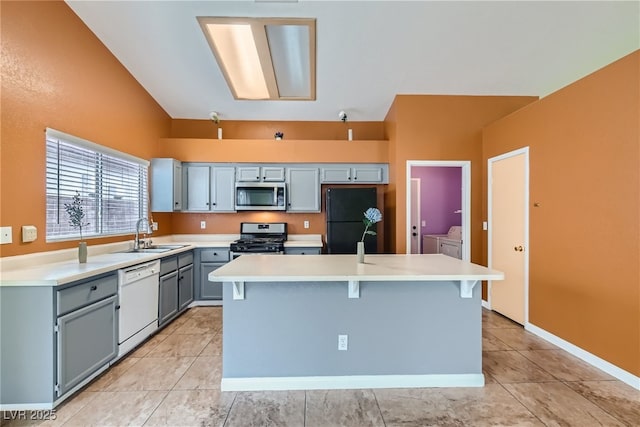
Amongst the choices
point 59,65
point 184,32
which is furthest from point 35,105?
point 184,32

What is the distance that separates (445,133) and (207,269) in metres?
3.95

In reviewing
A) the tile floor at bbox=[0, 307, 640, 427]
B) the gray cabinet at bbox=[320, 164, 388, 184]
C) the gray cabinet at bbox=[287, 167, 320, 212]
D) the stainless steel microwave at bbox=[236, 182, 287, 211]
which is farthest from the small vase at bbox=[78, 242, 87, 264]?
the gray cabinet at bbox=[320, 164, 388, 184]

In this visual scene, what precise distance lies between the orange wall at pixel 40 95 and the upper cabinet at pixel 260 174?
1.66 meters

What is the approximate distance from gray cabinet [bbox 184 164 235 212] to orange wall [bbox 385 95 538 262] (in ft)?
8.40

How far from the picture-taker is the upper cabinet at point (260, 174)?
14.3 feet

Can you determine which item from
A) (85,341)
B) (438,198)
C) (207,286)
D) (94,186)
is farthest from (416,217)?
(85,341)

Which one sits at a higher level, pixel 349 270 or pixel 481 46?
pixel 481 46

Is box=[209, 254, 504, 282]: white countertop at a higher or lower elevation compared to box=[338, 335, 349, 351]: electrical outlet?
higher

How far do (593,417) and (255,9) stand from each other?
409 cm

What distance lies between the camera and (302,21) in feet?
8.92

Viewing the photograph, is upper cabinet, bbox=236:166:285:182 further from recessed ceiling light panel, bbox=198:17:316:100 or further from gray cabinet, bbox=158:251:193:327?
gray cabinet, bbox=158:251:193:327

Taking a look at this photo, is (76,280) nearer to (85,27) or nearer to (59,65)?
(59,65)

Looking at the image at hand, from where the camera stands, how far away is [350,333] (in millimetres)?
2139

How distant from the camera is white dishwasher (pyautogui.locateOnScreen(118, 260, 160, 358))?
2514 mm
